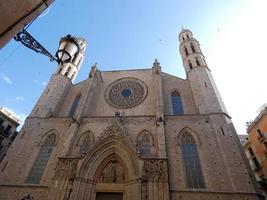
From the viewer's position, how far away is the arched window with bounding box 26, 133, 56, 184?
11133 mm

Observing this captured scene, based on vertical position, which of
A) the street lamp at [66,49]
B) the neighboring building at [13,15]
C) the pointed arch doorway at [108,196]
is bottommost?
the pointed arch doorway at [108,196]

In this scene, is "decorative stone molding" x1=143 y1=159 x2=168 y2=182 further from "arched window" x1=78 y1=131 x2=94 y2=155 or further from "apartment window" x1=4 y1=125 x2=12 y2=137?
"apartment window" x1=4 y1=125 x2=12 y2=137

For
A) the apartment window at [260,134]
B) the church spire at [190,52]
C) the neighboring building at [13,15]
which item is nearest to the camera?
→ the neighboring building at [13,15]

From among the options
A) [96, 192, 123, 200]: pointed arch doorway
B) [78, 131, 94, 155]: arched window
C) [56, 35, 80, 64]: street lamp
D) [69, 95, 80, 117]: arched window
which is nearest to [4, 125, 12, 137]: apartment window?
[69, 95, 80, 117]: arched window

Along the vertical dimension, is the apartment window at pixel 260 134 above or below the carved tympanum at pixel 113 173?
above

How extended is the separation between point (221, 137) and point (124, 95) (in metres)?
9.10

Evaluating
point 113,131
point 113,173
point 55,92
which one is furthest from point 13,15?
point 55,92

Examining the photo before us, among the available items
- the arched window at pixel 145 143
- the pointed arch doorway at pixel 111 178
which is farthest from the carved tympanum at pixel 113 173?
the arched window at pixel 145 143

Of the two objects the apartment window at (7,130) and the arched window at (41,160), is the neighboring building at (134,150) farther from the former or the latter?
the apartment window at (7,130)

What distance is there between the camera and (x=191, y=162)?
34.7ft

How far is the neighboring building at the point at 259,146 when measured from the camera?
18.3 m

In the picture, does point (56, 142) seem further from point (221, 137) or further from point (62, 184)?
point (221, 137)

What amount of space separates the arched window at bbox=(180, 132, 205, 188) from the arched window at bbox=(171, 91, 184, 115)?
9.26 ft

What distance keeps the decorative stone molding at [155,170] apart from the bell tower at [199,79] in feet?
18.0
